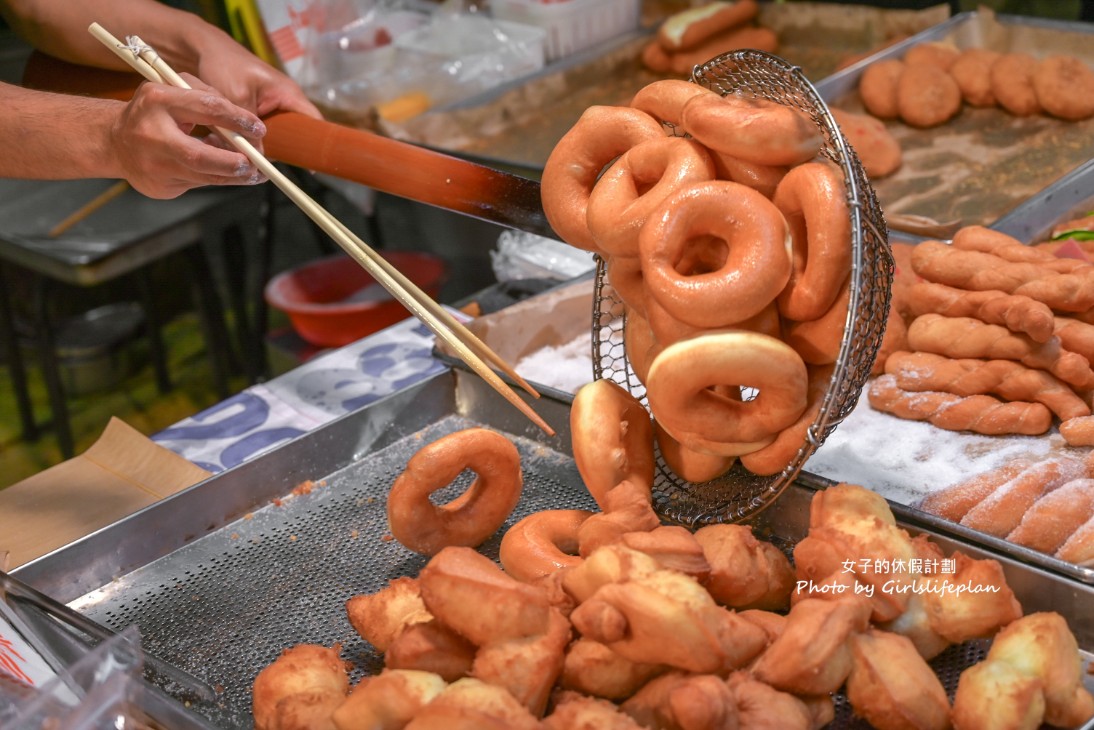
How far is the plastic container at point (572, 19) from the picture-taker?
205 inches

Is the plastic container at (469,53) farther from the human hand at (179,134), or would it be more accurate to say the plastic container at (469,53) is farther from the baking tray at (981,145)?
the human hand at (179,134)

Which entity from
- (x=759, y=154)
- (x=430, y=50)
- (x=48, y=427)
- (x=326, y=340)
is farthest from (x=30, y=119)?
(x=48, y=427)

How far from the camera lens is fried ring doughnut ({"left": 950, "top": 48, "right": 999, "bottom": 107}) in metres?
4.28

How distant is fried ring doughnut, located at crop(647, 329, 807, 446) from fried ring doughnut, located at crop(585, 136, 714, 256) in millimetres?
220

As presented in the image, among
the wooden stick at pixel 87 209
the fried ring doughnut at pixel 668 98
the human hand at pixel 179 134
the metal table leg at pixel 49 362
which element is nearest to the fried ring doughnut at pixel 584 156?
the fried ring doughnut at pixel 668 98

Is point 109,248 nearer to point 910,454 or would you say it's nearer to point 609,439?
point 609,439

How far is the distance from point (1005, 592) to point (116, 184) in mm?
4448

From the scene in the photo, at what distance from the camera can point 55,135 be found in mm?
2316

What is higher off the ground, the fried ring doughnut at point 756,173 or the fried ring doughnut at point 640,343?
the fried ring doughnut at point 756,173

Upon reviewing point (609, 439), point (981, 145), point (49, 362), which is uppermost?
point (609, 439)

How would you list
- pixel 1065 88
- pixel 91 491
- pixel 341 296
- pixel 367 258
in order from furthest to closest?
Result: pixel 341 296
pixel 1065 88
pixel 91 491
pixel 367 258

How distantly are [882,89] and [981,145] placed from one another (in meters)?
0.47

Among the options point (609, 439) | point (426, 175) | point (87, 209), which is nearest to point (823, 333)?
point (609, 439)

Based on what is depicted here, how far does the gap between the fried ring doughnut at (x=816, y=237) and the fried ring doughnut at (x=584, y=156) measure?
0.29 metres
